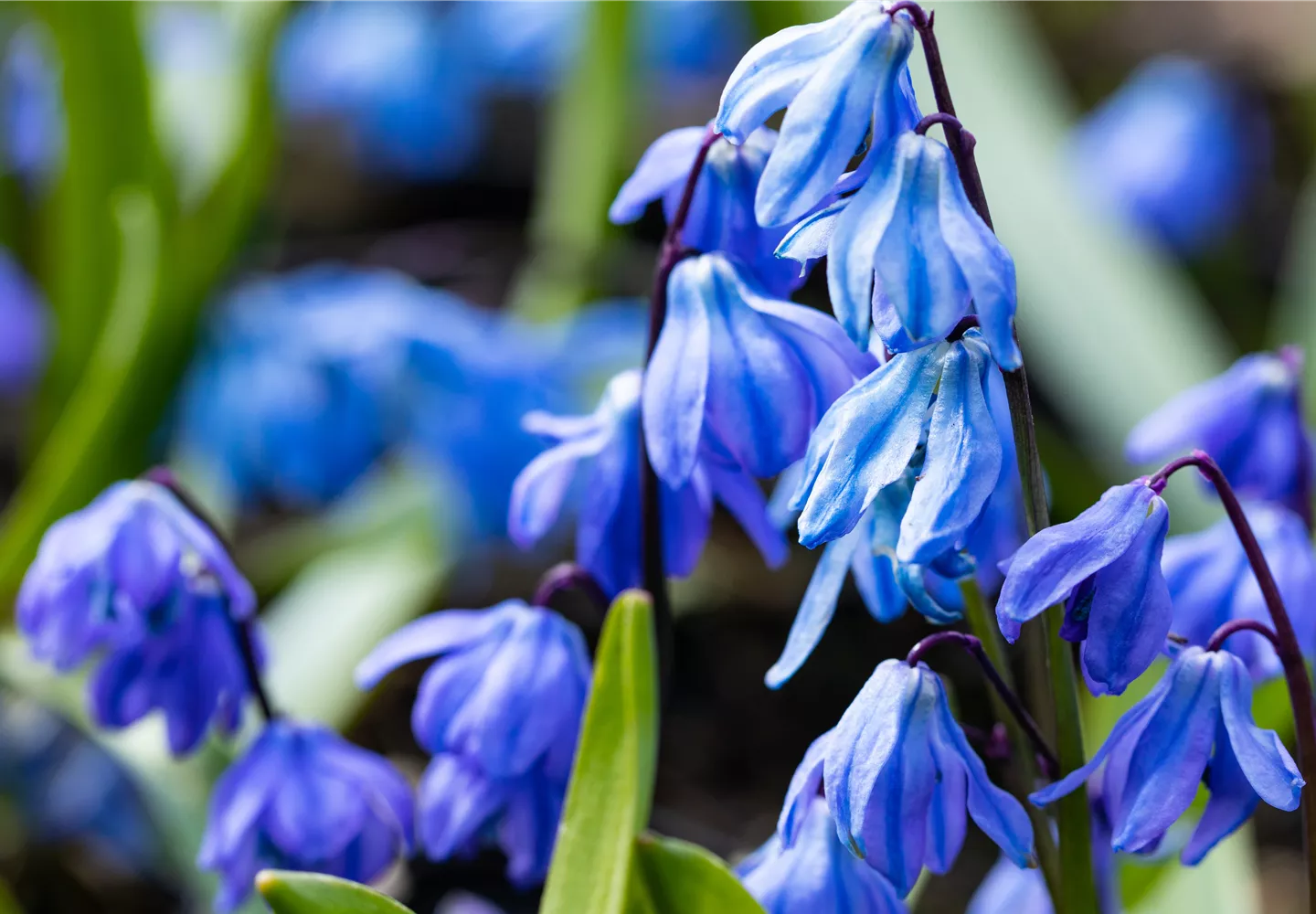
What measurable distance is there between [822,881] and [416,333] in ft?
2.98

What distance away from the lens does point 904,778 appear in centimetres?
55

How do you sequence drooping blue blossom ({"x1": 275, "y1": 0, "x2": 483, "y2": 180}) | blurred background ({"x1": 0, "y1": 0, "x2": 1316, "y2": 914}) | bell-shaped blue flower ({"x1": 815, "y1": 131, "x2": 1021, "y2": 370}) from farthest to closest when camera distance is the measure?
drooping blue blossom ({"x1": 275, "y1": 0, "x2": 483, "y2": 180}) → blurred background ({"x1": 0, "y1": 0, "x2": 1316, "y2": 914}) → bell-shaped blue flower ({"x1": 815, "y1": 131, "x2": 1021, "y2": 370})

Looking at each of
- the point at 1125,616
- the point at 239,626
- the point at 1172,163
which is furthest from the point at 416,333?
the point at 1172,163

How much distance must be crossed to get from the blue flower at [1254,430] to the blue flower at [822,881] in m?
0.33

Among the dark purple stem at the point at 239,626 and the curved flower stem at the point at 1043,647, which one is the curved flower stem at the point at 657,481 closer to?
the curved flower stem at the point at 1043,647

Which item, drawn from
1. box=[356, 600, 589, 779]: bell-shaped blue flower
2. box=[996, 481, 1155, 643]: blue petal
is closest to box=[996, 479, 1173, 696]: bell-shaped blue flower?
box=[996, 481, 1155, 643]: blue petal

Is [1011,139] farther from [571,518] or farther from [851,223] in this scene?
[851,223]

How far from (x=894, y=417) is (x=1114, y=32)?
3.09 metres

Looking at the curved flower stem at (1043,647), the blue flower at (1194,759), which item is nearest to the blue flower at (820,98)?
the curved flower stem at (1043,647)

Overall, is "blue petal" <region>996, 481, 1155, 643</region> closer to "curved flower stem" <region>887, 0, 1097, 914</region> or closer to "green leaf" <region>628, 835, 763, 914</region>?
Result: "curved flower stem" <region>887, 0, 1097, 914</region>

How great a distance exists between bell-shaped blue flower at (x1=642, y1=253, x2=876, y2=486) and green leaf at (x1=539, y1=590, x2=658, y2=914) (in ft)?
0.25

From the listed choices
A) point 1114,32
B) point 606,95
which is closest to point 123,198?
point 606,95

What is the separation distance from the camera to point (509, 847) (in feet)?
2.48

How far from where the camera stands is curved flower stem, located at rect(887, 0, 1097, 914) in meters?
0.53
